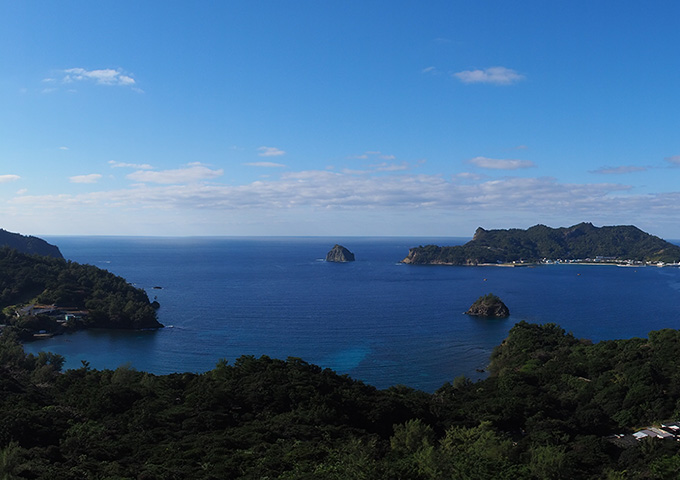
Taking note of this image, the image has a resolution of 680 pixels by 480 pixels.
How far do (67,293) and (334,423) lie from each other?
198 feet

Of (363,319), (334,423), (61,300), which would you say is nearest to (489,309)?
(363,319)

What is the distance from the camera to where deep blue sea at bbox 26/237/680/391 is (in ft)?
162

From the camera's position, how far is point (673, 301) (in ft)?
286

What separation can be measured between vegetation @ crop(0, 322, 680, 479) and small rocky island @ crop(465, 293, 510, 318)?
112 feet

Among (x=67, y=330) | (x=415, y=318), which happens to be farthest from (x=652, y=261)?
(x=67, y=330)

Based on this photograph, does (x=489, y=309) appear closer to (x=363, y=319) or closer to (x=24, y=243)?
(x=363, y=319)

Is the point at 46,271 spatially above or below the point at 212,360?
above

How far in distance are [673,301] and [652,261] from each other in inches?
3918

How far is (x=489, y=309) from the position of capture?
73.8m

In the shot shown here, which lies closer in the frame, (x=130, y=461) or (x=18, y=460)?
(x=18, y=460)

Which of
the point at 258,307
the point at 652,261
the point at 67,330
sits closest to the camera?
the point at 67,330

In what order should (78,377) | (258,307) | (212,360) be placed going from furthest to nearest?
(258,307)
(212,360)
(78,377)

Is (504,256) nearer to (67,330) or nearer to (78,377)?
(67,330)

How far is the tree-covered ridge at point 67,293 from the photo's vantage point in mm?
64750
